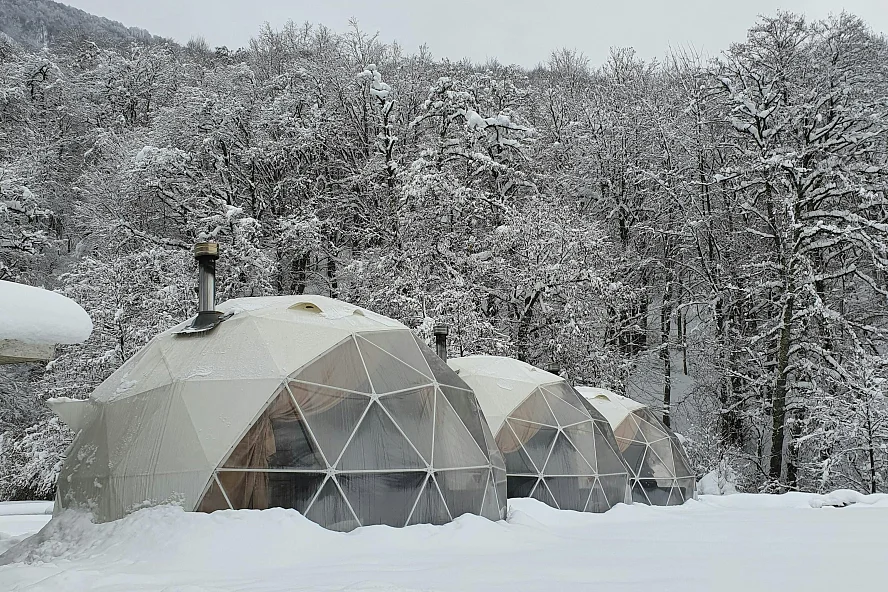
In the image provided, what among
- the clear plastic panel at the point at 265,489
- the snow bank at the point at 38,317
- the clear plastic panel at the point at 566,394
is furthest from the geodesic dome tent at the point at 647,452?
the snow bank at the point at 38,317

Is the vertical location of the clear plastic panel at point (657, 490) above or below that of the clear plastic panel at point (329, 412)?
below

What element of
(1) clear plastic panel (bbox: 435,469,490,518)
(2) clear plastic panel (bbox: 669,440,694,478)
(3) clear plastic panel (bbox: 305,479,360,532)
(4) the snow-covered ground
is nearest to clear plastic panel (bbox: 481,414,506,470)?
(1) clear plastic panel (bbox: 435,469,490,518)

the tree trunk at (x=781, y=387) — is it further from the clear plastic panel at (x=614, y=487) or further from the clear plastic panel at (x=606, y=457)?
the clear plastic panel at (x=614, y=487)

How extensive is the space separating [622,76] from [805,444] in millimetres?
17033

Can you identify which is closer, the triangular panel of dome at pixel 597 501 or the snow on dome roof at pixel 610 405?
the triangular panel of dome at pixel 597 501

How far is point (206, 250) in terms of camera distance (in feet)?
25.6

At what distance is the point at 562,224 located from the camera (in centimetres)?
2155

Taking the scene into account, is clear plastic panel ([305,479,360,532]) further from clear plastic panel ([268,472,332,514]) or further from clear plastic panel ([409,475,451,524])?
clear plastic panel ([409,475,451,524])

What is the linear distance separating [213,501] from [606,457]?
7.01 metres

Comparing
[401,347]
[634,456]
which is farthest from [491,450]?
Result: [634,456]

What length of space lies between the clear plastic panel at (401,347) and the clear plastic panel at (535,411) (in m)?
3.27

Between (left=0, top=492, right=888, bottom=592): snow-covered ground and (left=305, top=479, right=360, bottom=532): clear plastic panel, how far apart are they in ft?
0.57

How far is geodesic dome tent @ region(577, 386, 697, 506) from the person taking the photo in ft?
42.1

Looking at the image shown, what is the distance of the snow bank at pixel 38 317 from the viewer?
458 centimetres
